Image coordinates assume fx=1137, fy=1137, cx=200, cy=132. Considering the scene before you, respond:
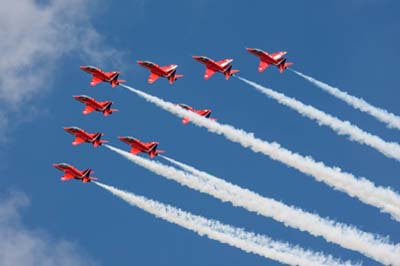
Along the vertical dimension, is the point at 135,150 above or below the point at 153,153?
above

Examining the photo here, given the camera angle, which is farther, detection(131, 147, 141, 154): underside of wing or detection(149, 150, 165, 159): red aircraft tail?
detection(131, 147, 141, 154): underside of wing

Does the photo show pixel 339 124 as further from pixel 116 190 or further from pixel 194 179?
pixel 116 190

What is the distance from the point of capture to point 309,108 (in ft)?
620

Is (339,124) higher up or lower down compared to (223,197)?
higher up

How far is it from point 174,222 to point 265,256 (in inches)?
695

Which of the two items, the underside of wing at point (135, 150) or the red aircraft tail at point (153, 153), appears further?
the underside of wing at point (135, 150)

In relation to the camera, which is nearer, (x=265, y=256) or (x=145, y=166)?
(x=265, y=256)

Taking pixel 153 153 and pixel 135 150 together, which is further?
pixel 135 150

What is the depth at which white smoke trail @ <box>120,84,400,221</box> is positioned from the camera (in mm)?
167875

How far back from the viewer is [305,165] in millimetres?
175875

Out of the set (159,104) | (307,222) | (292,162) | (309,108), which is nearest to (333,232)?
(307,222)

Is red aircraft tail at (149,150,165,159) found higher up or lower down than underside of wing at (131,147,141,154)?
lower down

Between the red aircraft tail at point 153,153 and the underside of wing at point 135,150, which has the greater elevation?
the underside of wing at point 135,150

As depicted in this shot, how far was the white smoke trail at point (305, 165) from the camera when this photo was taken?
551 feet
